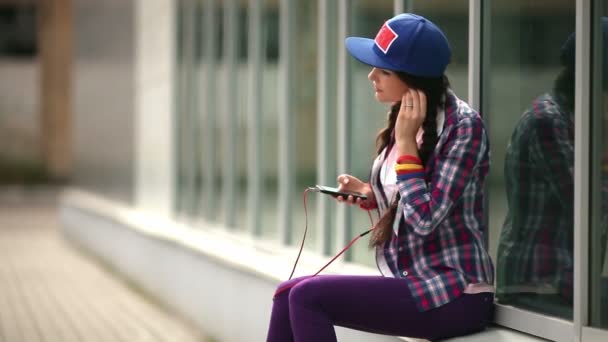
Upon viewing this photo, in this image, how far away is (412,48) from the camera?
3.39 meters

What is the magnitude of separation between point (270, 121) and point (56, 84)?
2673 centimetres

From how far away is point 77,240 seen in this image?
1505cm

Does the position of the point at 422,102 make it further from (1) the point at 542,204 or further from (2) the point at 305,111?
(2) the point at 305,111

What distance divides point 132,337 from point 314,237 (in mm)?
1629

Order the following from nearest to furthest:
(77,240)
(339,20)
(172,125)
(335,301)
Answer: (335,301), (339,20), (172,125), (77,240)

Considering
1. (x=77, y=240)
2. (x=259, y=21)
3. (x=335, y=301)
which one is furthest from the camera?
(x=77, y=240)

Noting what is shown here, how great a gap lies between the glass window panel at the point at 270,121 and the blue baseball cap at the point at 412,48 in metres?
3.66

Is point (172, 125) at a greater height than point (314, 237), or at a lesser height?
greater

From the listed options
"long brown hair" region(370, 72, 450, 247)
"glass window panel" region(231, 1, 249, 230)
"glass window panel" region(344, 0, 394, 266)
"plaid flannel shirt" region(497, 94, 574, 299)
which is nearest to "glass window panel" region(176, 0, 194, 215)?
"glass window panel" region(231, 1, 249, 230)

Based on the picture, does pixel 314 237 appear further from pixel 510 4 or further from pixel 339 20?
pixel 510 4

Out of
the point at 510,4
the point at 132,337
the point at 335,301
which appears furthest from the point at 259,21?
the point at 335,301

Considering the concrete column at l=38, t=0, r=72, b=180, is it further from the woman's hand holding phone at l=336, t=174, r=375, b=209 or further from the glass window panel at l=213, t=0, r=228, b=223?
the woman's hand holding phone at l=336, t=174, r=375, b=209

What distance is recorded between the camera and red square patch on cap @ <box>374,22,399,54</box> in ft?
11.2

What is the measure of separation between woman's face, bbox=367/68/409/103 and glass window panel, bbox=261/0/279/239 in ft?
11.7
